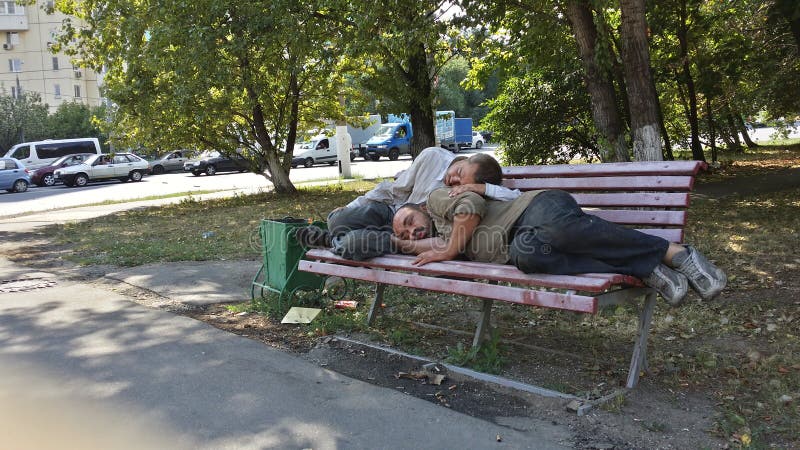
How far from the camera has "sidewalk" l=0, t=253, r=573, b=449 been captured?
11.1 feet

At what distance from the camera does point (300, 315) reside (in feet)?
18.1

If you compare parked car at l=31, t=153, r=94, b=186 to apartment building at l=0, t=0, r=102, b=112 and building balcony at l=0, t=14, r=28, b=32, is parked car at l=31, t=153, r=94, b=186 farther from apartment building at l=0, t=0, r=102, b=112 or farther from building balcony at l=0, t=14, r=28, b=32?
building balcony at l=0, t=14, r=28, b=32

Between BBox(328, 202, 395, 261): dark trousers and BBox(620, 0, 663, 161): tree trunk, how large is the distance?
156 inches

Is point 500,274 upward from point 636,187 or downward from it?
downward

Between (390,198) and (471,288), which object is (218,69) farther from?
(471,288)

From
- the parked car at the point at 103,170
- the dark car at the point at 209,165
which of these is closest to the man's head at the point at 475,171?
the parked car at the point at 103,170

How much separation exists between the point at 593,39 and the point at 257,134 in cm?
1024

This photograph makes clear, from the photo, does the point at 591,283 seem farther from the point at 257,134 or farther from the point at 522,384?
the point at 257,134

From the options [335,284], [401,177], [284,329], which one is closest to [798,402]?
[401,177]

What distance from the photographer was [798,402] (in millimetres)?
3570

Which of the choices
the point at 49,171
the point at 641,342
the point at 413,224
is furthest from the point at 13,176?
the point at 641,342

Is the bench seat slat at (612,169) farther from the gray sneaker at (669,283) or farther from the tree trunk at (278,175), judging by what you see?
the tree trunk at (278,175)

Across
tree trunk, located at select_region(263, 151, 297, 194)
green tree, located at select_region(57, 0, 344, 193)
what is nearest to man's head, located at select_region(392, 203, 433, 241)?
green tree, located at select_region(57, 0, 344, 193)

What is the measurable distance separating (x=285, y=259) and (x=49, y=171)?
29.8m
